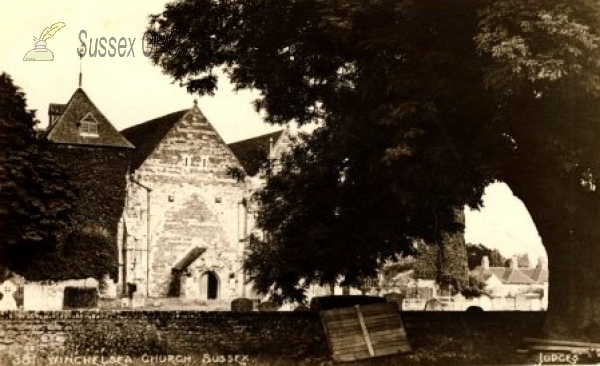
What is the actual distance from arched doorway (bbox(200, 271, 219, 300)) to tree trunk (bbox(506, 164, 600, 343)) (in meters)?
34.7

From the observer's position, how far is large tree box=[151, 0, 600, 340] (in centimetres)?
1997

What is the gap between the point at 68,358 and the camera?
66.4 feet

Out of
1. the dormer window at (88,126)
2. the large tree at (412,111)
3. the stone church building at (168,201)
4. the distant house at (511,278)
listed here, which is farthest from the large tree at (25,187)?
the distant house at (511,278)

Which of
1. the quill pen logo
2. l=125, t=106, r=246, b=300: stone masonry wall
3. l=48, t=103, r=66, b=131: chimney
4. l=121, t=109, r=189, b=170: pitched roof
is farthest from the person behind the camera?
l=121, t=109, r=189, b=170: pitched roof

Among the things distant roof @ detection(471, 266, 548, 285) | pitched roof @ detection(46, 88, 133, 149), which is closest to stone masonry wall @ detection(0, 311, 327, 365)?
pitched roof @ detection(46, 88, 133, 149)

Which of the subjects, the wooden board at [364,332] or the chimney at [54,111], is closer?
the wooden board at [364,332]

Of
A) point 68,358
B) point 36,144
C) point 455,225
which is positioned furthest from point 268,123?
point 36,144

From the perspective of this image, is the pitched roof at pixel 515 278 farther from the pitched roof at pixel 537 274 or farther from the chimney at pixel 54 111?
the chimney at pixel 54 111

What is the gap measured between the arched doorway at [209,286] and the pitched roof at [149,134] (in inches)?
342

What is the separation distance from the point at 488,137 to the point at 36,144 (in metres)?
25.2

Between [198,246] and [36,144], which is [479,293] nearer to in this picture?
[198,246]

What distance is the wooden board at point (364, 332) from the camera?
21812 millimetres

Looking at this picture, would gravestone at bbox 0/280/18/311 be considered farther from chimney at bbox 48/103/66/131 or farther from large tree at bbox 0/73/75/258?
chimney at bbox 48/103/66/131

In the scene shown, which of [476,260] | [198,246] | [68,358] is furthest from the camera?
[476,260]
